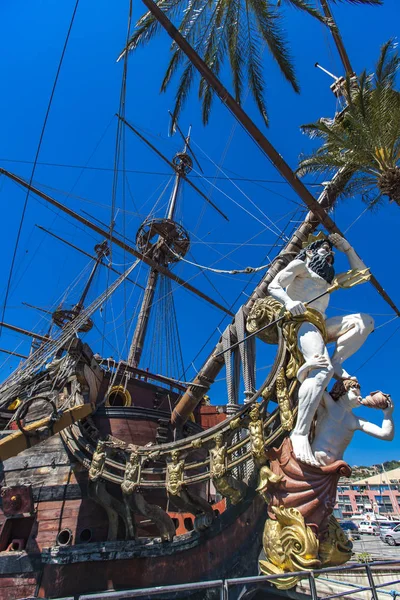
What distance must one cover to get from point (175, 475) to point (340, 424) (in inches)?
102

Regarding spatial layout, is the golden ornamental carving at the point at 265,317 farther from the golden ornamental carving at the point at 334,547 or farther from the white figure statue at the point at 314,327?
the golden ornamental carving at the point at 334,547

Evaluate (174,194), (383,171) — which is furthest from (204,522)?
(174,194)

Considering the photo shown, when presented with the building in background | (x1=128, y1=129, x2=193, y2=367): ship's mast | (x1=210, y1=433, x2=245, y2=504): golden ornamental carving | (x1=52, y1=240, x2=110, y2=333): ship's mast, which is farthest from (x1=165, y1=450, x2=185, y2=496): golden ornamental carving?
the building in background

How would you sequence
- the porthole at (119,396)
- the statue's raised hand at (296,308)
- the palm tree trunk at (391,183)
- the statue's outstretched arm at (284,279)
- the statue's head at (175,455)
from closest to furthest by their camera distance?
the statue's raised hand at (296,308)
the statue's outstretched arm at (284,279)
the statue's head at (175,455)
the palm tree trunk at (391,183)
the porthole at (119,396)

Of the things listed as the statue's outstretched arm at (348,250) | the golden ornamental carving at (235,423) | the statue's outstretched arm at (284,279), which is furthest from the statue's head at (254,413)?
the statue's outstretched arm at (348,250)

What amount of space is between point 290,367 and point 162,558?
154 inches

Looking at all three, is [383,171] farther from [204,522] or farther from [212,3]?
[204,522]

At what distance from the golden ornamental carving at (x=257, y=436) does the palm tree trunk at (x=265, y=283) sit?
6.42 ft

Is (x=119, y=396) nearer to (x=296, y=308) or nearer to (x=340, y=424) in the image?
(x=296, y=308)

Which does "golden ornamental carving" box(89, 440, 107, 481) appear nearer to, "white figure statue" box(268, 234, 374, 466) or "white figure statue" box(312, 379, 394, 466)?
"white figure statue" box(268, 234, 374, 466)

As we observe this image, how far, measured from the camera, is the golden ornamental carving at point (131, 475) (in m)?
5.84

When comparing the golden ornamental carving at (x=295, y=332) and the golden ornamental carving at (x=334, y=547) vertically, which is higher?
the golden ornamental carving at (x=295, y=332)

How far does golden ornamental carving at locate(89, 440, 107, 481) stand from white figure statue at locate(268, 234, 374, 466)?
13.5 ft

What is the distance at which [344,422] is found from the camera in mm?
3961
